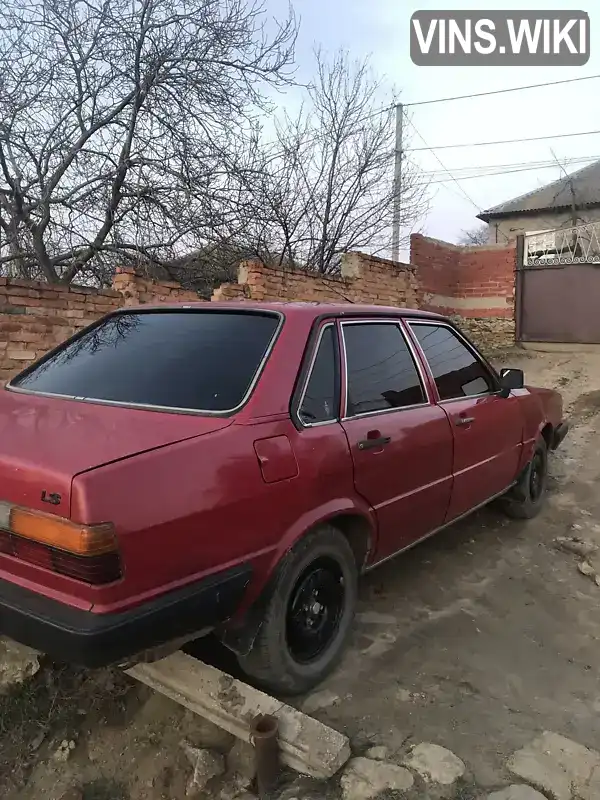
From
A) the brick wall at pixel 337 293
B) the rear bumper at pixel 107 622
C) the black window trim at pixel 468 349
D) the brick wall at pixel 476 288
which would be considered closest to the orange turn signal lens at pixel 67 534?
the rear bumper at pixel 107 622

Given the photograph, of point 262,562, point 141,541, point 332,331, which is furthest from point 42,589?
point 332,331

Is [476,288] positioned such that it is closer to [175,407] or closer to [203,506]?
[175,407]

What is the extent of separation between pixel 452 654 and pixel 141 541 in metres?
1.81

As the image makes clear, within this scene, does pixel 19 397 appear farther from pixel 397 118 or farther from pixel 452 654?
pixel 397 118

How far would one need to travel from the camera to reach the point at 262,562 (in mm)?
2289

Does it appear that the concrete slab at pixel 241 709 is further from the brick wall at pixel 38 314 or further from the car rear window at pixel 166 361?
the brick wall at pixel 38 314

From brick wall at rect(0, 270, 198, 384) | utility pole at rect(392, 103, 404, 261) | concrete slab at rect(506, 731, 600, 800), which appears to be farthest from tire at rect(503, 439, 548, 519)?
utility pole at rect(392, 103, 404, 261)

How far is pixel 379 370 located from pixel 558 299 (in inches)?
344

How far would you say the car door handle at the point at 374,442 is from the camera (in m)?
2.79

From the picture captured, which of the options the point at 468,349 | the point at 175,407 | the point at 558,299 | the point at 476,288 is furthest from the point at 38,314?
the point at 558,299

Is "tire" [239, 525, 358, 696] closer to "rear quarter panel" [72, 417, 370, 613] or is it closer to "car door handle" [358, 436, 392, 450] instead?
"rear quarter panel" [72, 417, 370, 613]

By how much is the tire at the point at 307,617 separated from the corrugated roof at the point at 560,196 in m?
26.5

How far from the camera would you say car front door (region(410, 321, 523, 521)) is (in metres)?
3.59

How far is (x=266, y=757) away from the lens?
2.09m
